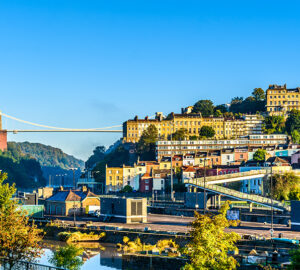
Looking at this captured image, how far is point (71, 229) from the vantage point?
54000mm

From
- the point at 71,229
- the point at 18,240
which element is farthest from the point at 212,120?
the point at 18,240

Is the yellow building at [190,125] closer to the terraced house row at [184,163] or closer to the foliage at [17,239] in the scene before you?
the terraced house row at [184,163]

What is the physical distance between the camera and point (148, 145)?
5138 inches

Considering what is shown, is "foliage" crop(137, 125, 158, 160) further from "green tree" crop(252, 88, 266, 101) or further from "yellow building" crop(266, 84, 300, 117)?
"green tree" crop(252, 88, 266, 101)


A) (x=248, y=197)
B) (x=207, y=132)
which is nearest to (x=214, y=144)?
(x=207, y=132)

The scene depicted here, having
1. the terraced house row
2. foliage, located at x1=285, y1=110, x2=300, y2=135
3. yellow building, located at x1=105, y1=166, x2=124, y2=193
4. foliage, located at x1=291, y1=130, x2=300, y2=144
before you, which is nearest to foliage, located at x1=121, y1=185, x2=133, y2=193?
the terraced house row

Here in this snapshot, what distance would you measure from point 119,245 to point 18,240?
773 inches

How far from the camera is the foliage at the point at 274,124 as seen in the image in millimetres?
136750

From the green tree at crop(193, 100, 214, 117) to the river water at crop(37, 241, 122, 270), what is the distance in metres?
109

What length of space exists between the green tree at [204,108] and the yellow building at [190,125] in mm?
8773

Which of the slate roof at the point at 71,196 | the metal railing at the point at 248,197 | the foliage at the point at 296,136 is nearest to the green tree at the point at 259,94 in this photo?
the foliage at the point at 296,136

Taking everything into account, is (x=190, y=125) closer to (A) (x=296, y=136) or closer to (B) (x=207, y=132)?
(B) (x=207, y=132)

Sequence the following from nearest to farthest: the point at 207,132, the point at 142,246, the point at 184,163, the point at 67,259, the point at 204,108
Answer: the point at 67,259 → the point at 142,246 → the point at 184,163 → the point at 207,132 → the point at 204,108

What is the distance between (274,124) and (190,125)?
20.3m
